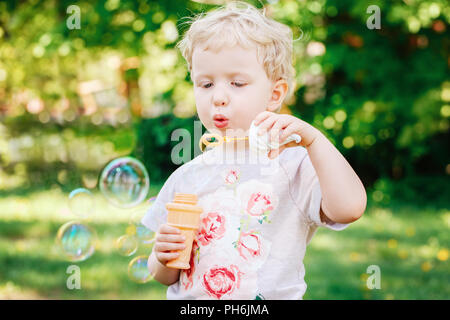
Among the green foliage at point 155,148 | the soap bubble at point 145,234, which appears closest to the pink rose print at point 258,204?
the soap bubble at point 145,234

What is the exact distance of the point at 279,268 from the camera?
1782 mm

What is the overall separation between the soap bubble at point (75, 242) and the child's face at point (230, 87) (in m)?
1.24

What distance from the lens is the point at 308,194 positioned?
1.79 metres

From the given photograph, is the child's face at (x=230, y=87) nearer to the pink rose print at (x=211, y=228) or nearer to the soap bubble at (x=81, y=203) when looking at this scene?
the pink rose print at (x=211, y=228)

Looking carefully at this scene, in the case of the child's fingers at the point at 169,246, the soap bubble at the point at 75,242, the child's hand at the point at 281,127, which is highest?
the child's hand at the point at 281,127

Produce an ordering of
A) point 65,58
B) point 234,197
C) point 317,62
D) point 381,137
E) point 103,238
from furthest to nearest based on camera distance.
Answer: point 65,58, point 381,137, point 317,62, point 103,238, point 234,197

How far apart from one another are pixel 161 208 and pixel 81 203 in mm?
998

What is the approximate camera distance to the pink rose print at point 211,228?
1.82 meters

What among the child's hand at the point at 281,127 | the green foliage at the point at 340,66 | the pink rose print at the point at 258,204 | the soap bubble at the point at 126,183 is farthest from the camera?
the green foliage at the point at 340,66

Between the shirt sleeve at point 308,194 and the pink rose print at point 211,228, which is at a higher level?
the shirt sleeve at point 308,194

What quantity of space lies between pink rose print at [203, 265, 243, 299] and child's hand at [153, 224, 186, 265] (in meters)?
0.15
